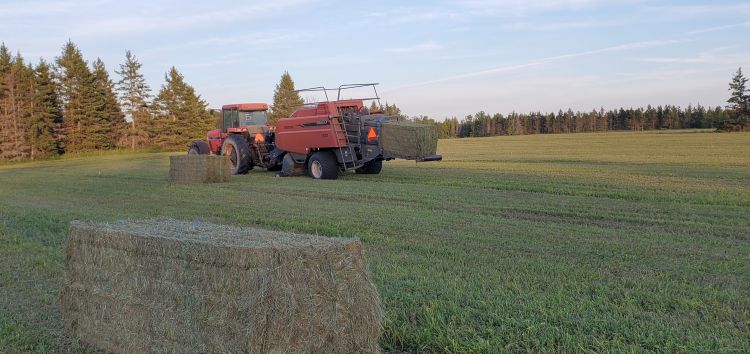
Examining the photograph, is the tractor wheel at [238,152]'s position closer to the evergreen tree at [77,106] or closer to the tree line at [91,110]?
the tree line at [91,110]

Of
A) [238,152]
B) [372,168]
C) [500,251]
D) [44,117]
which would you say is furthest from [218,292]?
[44,117]

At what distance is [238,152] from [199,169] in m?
2.90

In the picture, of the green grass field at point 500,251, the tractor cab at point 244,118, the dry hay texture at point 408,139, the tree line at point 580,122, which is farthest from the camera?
the tree line at point 580,122

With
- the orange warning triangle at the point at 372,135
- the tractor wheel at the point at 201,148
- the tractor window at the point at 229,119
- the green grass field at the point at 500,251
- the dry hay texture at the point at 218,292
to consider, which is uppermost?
the tractor window at the point at 229,119

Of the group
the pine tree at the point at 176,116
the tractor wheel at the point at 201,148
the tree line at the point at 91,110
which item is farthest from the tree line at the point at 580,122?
the tractor wheel at the point at 201,148

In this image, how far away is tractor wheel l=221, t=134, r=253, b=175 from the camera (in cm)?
2125

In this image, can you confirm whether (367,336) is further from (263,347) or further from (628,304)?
(628,304)

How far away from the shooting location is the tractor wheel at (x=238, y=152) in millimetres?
21250

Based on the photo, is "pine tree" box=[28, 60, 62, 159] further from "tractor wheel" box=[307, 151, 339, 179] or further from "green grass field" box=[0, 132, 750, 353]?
"tractor wheel" box=[307, 151, 339, 179]

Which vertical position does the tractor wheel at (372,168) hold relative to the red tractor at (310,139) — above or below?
below

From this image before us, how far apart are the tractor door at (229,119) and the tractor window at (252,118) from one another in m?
0.17

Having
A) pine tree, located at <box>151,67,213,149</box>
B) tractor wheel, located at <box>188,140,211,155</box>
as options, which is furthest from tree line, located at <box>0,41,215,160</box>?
tractor wheel, located at <box>188,140,211,155</box>

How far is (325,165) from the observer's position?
1888 centimetres

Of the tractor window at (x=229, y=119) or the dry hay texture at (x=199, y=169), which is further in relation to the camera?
the tractor window at (x=229, y=119)
